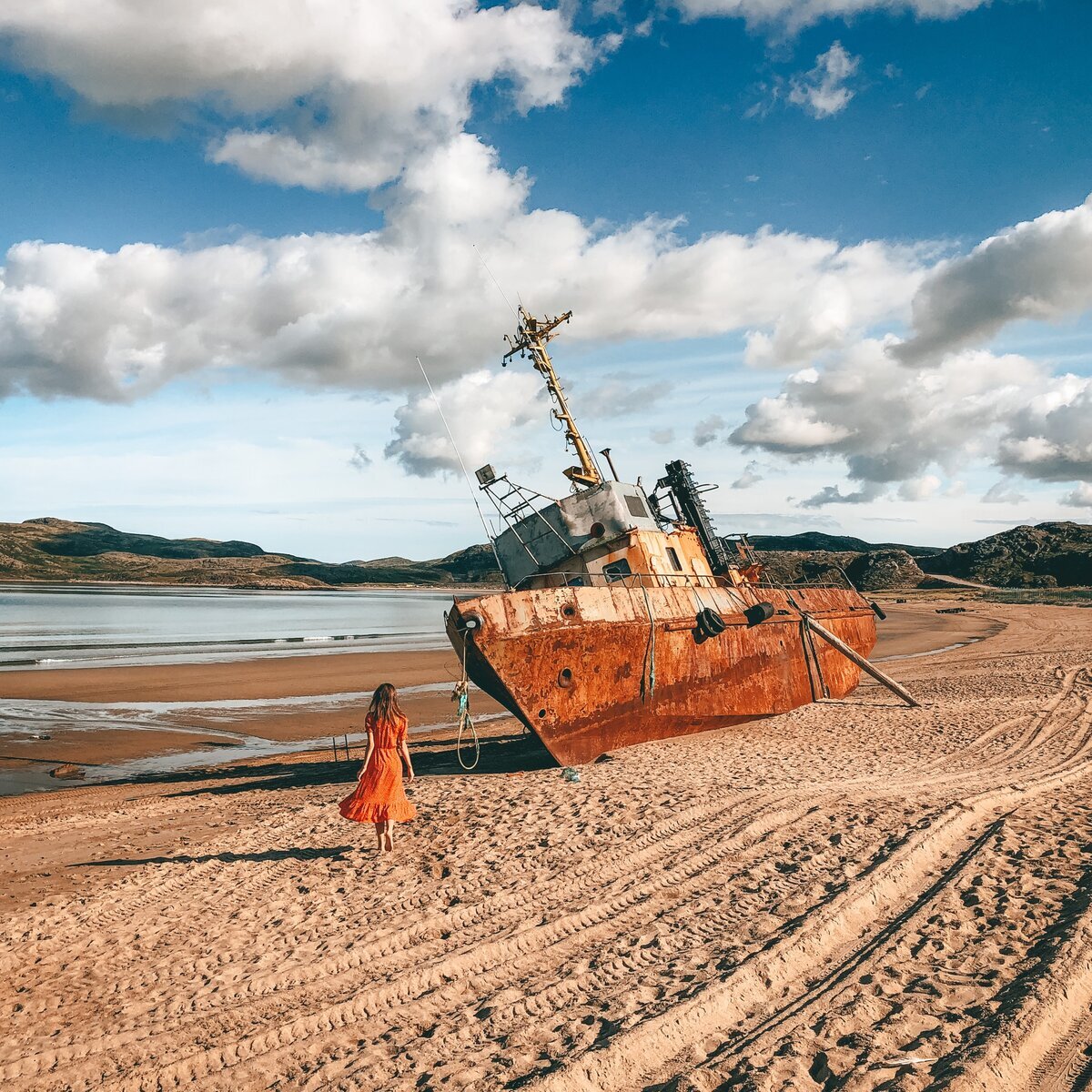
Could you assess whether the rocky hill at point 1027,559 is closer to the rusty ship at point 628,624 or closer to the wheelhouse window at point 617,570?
the rusty ship at point 628,624

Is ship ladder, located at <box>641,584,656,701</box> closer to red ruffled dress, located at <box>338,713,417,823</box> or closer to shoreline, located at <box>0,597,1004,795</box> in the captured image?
red ruffled dress, located at <box>338,713,417,823</box>

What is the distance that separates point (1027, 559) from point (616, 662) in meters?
86.8

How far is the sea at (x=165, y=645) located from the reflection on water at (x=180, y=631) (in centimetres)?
6

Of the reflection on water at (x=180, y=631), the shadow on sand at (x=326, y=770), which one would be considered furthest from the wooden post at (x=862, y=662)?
the reflection on water at (x=180, y=631)

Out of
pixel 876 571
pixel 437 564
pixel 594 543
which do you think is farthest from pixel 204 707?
pixel 437 564

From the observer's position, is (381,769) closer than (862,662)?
Yes

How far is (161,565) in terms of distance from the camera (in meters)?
139

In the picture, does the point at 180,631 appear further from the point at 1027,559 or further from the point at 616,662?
the point at 1027,559

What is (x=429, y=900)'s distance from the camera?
579 centimetres

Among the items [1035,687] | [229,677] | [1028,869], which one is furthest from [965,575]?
[1028,869]

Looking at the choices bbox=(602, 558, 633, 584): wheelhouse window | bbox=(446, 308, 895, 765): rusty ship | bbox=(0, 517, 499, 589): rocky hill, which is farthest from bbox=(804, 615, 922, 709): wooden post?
bbox=(0, 517, 499, 589): rocky hill

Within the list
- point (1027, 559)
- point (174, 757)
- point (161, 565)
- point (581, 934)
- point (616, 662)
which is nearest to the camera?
point (581, 934)

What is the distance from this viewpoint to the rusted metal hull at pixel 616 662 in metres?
9.68

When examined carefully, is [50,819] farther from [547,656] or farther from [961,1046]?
[961,1046]
